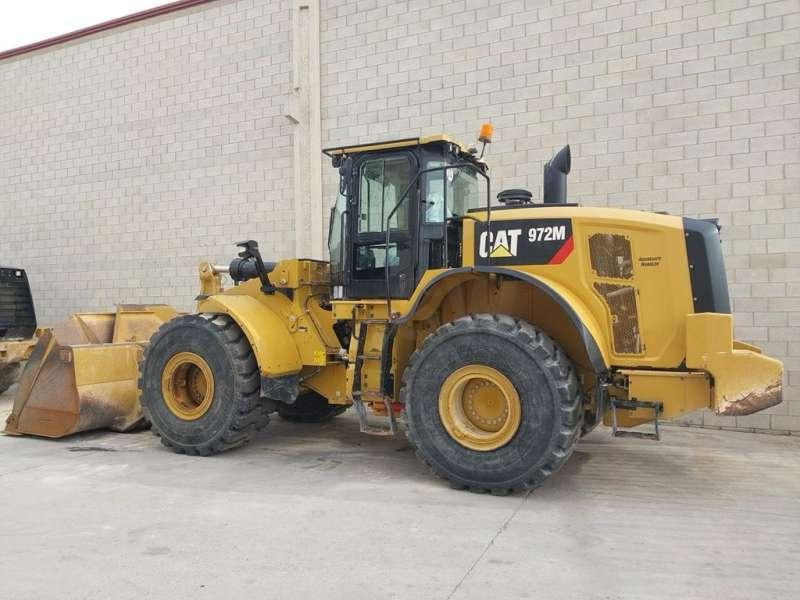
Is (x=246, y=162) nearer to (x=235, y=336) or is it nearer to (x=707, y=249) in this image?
(x=235, y=336)

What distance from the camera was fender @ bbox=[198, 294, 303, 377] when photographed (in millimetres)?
5633

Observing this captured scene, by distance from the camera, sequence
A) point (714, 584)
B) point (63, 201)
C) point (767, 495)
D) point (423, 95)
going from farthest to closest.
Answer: point (63, 201), point (423, 95), point (767, 495), point (714, 584)

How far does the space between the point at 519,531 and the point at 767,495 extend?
7.17 feet

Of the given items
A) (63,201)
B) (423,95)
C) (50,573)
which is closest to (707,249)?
(50,573)

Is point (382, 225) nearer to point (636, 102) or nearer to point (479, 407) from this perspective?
point (479, 407)

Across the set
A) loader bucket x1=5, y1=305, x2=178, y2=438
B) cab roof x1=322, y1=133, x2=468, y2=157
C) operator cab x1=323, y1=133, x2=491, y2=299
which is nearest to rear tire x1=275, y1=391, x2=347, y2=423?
loader bucket x1=5, y1=305, x2=178, y2=438

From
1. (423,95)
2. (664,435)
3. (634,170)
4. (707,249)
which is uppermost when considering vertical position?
(423,95)

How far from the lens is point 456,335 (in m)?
4.75

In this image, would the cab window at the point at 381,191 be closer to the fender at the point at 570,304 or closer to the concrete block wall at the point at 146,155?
the fender at the point at 570,304

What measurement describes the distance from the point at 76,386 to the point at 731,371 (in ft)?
19.4

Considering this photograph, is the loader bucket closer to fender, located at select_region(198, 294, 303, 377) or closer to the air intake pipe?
fender, located at select_region(198, 294, 303, 377)

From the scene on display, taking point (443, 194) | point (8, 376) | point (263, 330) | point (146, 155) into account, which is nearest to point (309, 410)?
point (263, 330)

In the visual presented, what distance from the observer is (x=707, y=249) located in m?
4.56

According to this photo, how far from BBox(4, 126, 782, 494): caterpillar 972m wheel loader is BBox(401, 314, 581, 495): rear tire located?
1cm
